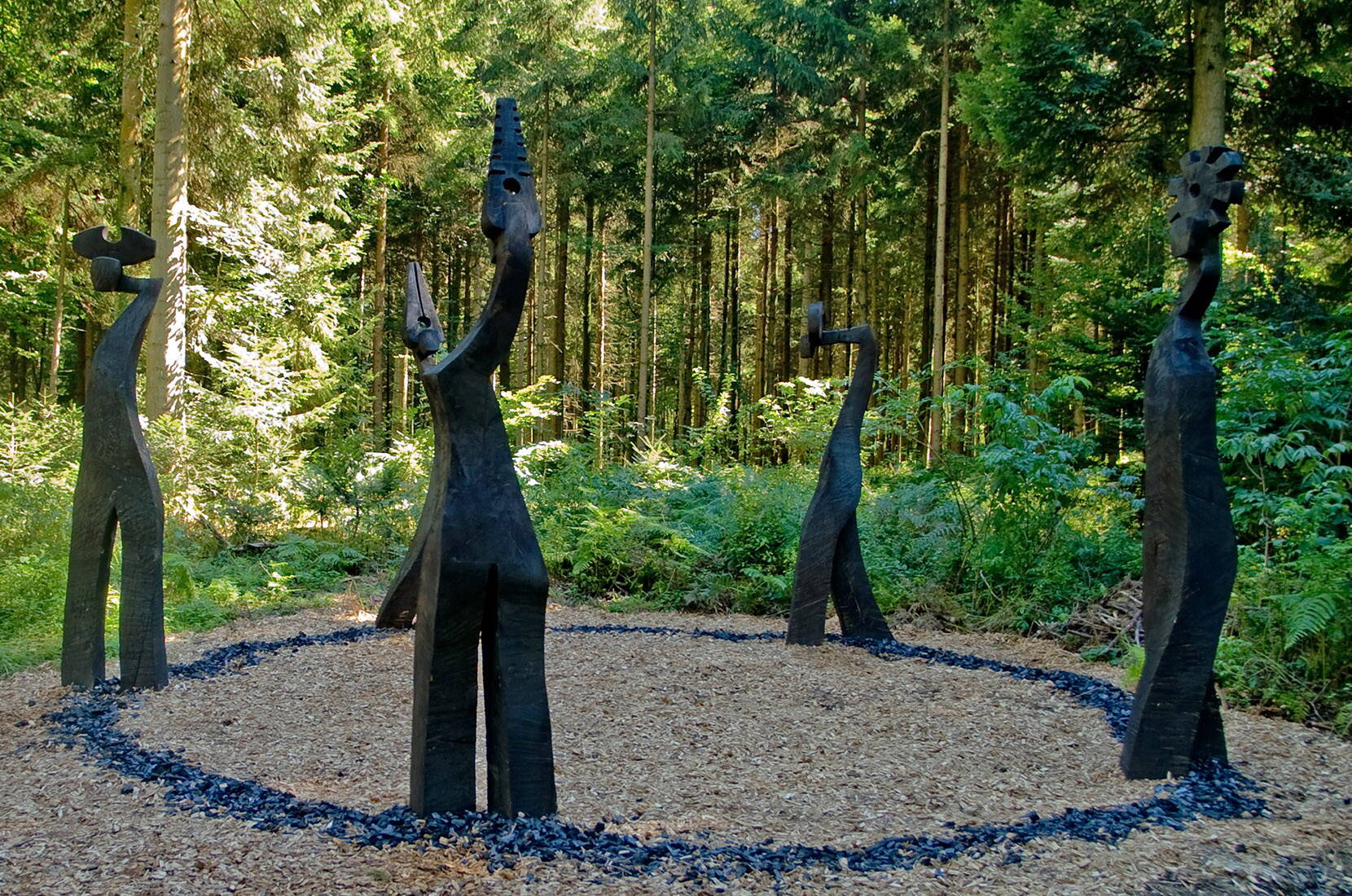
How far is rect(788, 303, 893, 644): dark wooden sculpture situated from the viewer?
263 inches

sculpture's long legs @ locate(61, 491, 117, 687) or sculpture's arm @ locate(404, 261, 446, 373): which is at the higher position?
sculpture's arm @ locate(404, 261, 446, 373)

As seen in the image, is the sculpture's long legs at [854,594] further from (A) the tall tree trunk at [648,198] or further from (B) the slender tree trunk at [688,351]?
(B) the slender tree trunk at [688,351]

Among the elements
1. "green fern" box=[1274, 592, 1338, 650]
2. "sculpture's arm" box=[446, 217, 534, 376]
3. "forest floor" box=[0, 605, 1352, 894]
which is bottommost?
"forest floor" box=[0, 605, 1352, 894]

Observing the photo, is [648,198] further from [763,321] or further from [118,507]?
[118,507]

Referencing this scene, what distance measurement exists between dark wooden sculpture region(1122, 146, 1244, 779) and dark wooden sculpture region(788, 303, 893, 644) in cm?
280

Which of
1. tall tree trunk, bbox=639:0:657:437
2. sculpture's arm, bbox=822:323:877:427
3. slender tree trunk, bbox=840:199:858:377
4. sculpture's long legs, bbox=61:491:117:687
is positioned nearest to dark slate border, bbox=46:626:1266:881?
sculpture's long legs, bbox=61:491:117:687

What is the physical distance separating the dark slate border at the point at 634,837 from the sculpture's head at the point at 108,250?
2617mm

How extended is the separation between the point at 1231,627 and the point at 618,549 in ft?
17.5

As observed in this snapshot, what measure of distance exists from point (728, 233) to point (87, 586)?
18384 mm

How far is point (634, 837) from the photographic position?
3213mm

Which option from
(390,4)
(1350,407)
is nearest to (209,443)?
(390,4)

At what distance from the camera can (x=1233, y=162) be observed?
371 cm

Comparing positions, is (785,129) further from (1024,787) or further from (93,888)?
(93,888)

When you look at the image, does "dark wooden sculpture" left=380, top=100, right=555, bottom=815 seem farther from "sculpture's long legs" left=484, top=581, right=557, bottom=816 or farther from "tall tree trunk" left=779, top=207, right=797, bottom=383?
"tall tree trunk" left=779, top=207, right=797, bottom=383
